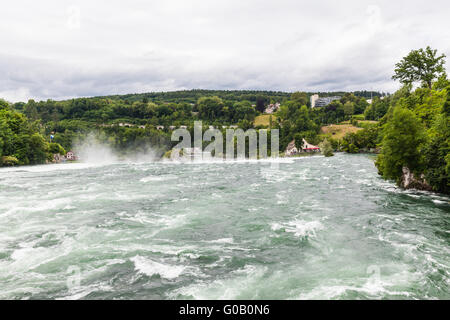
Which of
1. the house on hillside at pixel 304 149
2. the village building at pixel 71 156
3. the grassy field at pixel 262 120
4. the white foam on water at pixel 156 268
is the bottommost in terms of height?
the village building at pixel 71 156

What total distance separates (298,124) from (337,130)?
19054 millimetres

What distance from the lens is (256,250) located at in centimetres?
1412

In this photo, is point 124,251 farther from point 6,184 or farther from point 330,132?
point 330,132

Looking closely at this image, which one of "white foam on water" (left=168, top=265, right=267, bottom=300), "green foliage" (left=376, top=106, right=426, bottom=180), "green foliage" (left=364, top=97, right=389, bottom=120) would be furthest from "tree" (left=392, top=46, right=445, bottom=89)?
"green foliage" (left=364, top=97, right=389, bottom=120)

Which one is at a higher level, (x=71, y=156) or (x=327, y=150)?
(x=327, y=150)

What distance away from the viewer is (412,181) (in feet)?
95.4

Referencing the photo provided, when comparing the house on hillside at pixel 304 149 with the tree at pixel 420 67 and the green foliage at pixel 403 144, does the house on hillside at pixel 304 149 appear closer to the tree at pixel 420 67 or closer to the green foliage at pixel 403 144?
the tree at pixel 420 67

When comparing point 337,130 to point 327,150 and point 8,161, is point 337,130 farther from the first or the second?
point 8,161

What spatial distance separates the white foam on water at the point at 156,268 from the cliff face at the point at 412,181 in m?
26.7

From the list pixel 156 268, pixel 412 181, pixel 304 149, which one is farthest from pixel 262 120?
pixel 156 268

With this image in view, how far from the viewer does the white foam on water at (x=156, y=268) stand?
38.1ft

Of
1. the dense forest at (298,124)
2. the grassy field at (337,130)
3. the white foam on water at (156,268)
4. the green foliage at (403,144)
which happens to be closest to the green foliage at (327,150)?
the dense forest at (298,124)

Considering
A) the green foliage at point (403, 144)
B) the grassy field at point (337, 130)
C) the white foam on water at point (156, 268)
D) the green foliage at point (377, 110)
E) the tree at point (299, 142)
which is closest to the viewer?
the white foam on water at point (156, 268)

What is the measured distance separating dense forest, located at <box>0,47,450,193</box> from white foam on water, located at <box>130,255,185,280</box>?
2147 cm
